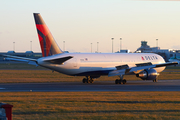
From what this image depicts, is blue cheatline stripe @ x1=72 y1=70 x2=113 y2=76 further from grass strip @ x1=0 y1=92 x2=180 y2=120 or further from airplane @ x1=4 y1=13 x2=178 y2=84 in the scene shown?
grass strip @ x1=0 y1=92 x2=180 y2=120

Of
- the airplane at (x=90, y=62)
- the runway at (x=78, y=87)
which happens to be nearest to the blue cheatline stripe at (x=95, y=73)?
the airplane at (x=90, y=62)

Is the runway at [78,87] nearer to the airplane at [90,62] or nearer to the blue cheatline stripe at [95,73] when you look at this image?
the airplane at [90,62]

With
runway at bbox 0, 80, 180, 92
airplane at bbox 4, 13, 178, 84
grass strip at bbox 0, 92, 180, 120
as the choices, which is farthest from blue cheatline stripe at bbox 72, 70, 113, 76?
grass strip at bbox 0, 92, 180, 120

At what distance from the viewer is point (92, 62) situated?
3672 centimetres

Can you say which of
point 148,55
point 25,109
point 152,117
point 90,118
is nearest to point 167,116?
point 152,117

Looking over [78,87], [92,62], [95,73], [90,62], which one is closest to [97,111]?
[78,87]

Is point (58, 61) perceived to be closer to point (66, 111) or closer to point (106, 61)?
point (106, 61)

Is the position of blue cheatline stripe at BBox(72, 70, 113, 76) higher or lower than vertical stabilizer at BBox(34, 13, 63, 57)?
lower

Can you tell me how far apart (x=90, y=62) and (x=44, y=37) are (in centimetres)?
654

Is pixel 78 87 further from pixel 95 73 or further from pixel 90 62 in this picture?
pixel 90 62

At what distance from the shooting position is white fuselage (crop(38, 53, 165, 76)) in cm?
3438

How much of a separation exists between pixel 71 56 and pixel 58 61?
2219mm

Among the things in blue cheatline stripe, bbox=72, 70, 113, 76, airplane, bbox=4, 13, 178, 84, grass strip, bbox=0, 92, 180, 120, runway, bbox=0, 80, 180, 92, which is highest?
airplane, bbox=4, 13, 178, 84

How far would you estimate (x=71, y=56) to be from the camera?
35000 millimetres
